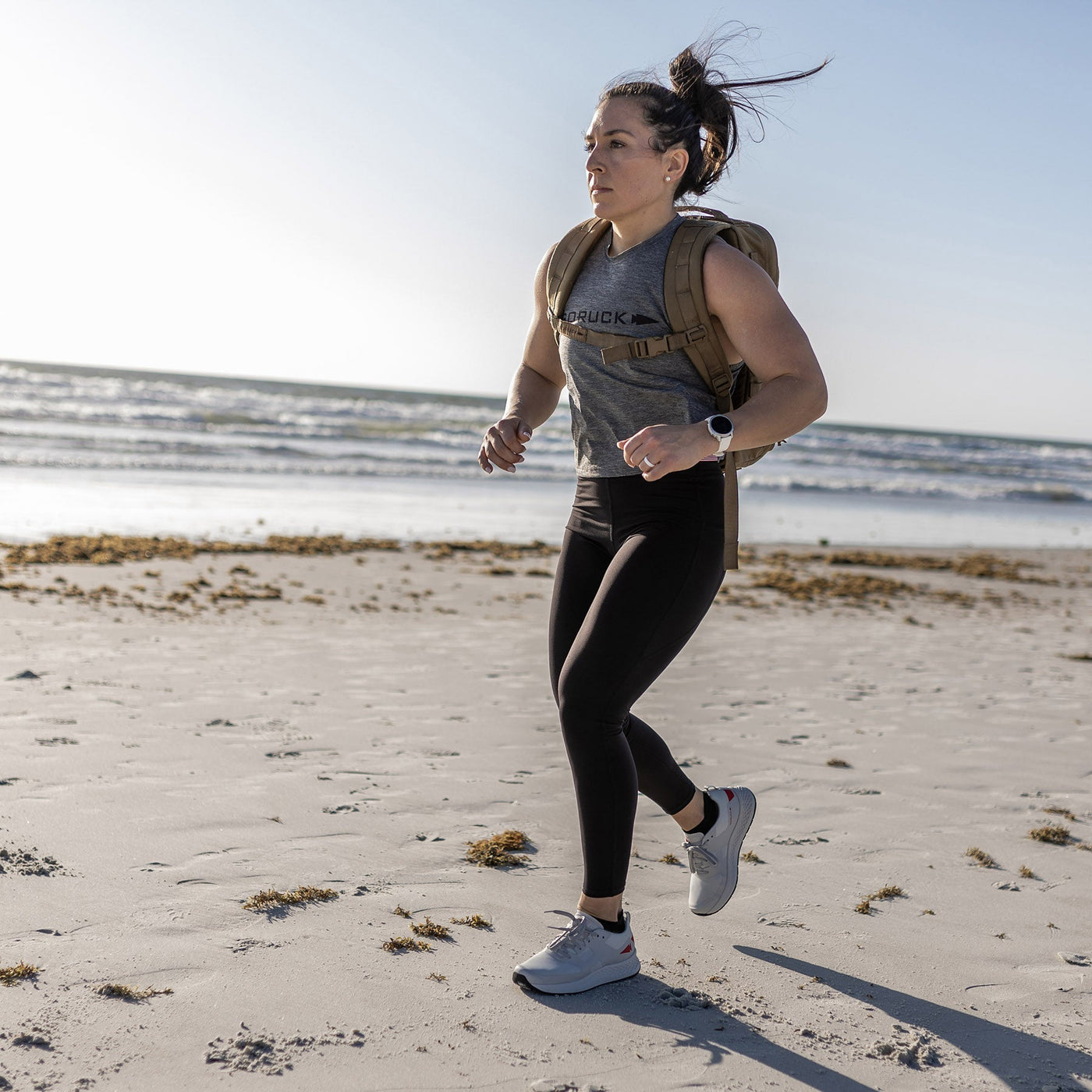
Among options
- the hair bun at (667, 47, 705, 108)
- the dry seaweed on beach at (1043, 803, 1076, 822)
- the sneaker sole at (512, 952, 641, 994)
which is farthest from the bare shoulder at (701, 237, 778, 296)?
the dry seaweed on beach at (1043, 803, 1076, 822)

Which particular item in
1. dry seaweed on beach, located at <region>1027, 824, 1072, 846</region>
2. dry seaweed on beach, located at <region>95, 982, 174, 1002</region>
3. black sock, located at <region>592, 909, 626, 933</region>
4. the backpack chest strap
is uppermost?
the backpack chest strap

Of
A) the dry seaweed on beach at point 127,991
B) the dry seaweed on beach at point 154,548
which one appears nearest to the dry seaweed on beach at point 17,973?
the dry seaweed on beach at point 127,991

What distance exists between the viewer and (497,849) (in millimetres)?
3234

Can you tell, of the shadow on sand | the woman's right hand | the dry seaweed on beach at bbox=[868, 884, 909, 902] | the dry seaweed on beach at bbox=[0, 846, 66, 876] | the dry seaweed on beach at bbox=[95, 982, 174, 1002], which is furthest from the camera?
Result: the dry seaweed on beach at bbox=[868, 884, 909, 902]

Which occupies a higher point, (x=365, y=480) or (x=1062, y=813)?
(x=365, y=480)

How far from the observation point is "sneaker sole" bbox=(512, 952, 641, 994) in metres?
2.40

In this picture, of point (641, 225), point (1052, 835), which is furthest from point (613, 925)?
point (1052, 835)

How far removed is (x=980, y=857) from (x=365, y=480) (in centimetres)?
1532

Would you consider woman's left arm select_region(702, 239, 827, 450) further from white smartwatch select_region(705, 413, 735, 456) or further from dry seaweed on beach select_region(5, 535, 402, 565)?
dry seaweed on beach select_region(5, 535, 402, 565)

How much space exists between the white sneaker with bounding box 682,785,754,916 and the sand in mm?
104

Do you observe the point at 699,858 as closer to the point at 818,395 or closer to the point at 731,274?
the point at 818,395

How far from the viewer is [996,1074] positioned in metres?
2.16

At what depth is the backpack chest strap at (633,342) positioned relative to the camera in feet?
7.56

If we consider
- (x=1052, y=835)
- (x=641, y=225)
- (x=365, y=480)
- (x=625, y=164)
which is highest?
(x=625, y=164)
